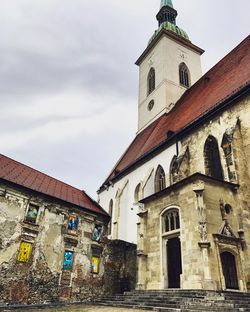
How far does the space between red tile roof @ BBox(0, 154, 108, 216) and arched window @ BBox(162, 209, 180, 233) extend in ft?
17.3

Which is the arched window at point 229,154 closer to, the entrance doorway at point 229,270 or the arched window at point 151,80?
the entrance doorway at point 229,270

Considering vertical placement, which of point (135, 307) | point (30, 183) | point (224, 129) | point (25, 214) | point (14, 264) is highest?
point (224, 129)

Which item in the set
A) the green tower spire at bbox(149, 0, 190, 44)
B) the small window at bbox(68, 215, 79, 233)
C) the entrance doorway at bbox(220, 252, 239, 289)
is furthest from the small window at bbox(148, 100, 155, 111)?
the entrance doorway at bbox(220, 252, 239, 289)

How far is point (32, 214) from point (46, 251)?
1931mm

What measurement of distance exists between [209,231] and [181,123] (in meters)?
9.50

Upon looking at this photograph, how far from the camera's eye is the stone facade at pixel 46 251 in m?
12.4

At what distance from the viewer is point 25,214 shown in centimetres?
1366

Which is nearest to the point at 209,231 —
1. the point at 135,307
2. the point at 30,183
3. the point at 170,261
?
the point at 170,261

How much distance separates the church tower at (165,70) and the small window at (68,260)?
626 inches

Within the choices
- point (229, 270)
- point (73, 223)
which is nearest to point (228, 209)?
point (229, 270)

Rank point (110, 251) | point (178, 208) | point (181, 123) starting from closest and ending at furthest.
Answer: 1. point (178, 208)
2. point (110, 251)
3. point (181, 123)

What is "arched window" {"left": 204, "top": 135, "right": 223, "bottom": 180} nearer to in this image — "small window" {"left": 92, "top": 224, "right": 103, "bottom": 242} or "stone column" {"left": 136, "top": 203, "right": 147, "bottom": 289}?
"stone column" {"left": 136, "top": 203, "right": 147, "bottom": 289}

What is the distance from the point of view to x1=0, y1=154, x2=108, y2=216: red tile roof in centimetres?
1447

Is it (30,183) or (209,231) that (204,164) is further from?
(30,183)
